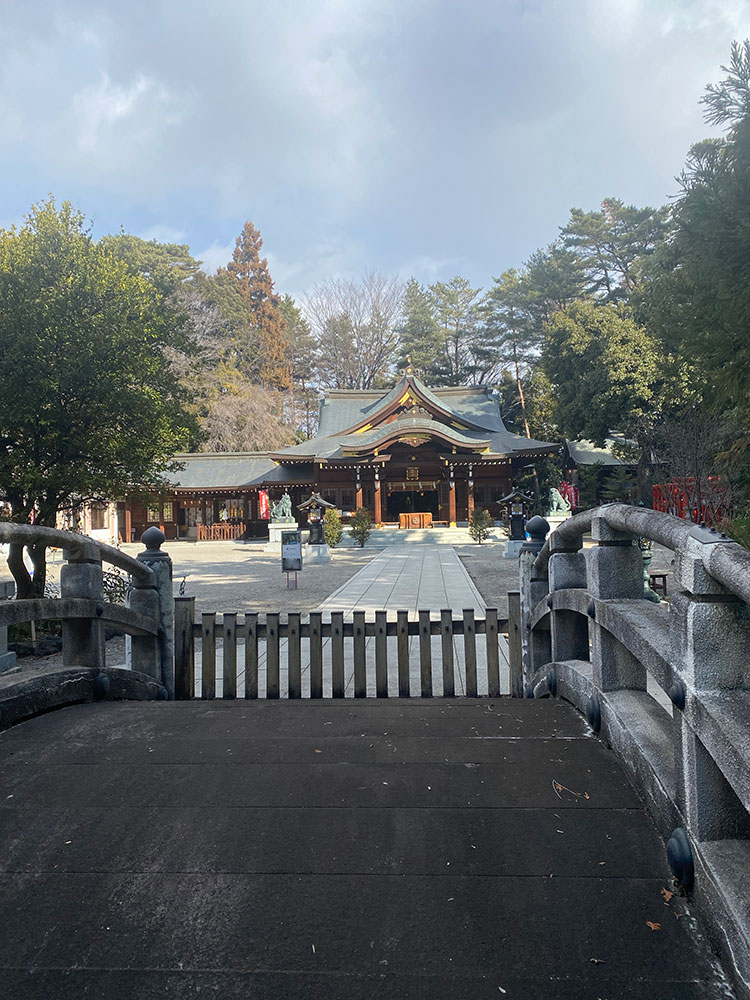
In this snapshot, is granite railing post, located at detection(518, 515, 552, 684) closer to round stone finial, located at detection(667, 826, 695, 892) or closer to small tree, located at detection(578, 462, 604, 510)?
round stone finial, located at detection(667, 826, 695, 892)

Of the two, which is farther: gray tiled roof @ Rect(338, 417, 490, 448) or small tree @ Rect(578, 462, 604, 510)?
small tree @ Rect(578, 462, 604, 510)

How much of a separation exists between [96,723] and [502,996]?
7.45ft

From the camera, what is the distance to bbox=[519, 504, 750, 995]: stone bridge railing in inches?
55.6

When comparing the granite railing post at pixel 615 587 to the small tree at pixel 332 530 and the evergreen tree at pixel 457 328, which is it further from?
the evergreen tree at pixel 457 328

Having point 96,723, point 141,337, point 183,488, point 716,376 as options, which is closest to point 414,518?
point 183,488

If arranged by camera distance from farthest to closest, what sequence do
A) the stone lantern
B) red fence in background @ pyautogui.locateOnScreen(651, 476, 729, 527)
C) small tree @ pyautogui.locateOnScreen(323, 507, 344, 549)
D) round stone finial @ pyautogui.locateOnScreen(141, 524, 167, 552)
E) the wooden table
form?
the wooden table → small tree @ pyautogui.locateOnScreen(323, 507, 344, 549) → the stone lantern → red fence in background @ pyautogui.locateOnScreen(651, 476, 729, 527) → round stone finial @ pyautogui.locateOnScreen(141, 524, 167, 552)

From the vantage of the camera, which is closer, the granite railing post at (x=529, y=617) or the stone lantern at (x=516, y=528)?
the granite railing post at (x=529, y=617)

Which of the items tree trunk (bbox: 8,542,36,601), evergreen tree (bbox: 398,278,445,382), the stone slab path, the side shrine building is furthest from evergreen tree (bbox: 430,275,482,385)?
tree trunk (bbox: 8,542,36,601)

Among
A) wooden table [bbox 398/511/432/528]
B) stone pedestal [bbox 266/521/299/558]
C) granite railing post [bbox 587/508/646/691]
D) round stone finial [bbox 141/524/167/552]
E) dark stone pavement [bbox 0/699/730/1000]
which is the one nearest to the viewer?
dark stone pavement [bbox 0/699/730/1000]

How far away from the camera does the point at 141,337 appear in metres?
8.63

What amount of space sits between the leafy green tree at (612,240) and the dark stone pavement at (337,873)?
36355 millimetres

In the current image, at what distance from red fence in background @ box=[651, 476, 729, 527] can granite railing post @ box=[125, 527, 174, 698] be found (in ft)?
36.0

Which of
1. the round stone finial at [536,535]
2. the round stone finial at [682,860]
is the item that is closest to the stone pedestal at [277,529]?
the round stone finial at [536,535]

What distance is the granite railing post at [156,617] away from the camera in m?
4.10
